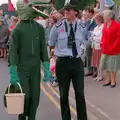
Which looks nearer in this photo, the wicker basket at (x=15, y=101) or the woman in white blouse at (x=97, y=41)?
the wicker basket at (x=15, y=101)

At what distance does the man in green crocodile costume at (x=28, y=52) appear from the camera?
6289mm

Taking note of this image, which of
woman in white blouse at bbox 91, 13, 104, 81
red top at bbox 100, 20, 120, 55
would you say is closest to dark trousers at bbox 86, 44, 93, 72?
woman in white blouse at bbox 91, 13, 104, 81


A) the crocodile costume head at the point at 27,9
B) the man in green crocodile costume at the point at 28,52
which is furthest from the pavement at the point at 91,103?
the crocodile costume head at the point at 27,9

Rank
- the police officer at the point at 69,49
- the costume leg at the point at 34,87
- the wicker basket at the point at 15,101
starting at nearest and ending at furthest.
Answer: the wicker basket at the point at 15,101, the costume leg at the point at 34,87, the police officer at the point at 69,49

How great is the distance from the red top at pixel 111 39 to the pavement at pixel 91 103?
0.89 metres

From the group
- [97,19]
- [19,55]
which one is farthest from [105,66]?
[19,55]

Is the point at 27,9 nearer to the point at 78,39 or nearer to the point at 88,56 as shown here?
the point at 78,39

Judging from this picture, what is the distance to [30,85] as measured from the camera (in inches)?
256

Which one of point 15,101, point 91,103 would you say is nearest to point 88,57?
point 91,103

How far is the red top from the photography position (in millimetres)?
10727

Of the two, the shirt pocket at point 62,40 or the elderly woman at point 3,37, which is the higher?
the shirt pocket at point 62,40

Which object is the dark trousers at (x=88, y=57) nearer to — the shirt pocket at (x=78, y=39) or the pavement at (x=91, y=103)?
the pavement at (x=91, y=103)

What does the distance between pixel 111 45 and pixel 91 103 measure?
2.15 metres

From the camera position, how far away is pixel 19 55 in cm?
636
